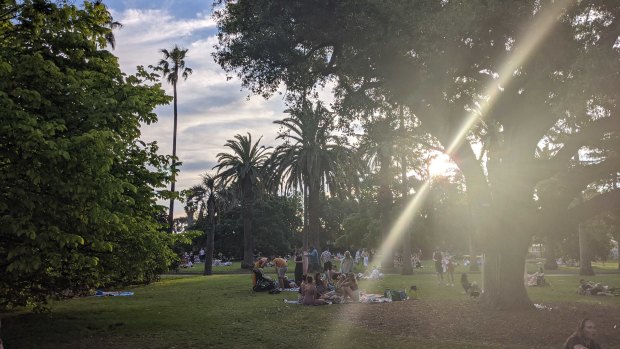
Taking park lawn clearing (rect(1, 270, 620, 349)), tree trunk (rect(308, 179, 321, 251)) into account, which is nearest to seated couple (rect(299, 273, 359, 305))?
park lawn clearing (rect(1, 270, 620, 349))

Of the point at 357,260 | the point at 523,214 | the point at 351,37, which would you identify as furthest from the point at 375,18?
the point at 357,260

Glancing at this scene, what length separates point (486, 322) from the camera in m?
14.3

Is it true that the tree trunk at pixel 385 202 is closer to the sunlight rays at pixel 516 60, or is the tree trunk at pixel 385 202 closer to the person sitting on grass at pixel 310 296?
the sunlight rays at pixel 516 60

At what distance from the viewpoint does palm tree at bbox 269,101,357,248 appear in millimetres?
42688

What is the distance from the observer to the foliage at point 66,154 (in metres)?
9.18

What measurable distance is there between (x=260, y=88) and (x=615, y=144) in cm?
1166

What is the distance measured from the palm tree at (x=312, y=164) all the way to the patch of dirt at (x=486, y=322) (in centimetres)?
2449

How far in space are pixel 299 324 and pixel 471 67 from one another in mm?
9554

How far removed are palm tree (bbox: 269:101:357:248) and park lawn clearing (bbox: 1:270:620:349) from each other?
897 inches

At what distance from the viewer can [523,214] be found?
16.0 meters

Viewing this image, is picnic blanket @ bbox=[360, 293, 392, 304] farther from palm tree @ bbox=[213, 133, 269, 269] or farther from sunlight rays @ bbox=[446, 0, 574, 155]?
palm tree @ bbox=[213, 133, 269, 269]

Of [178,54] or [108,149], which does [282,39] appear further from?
[178,54]

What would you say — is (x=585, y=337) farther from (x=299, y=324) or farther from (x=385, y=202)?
(x=385, y=202)

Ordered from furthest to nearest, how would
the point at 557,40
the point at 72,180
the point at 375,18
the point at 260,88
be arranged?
1. the point at 260,88
2. the point at 375,18
3. the point at 557,40
4. the point at 72,180
